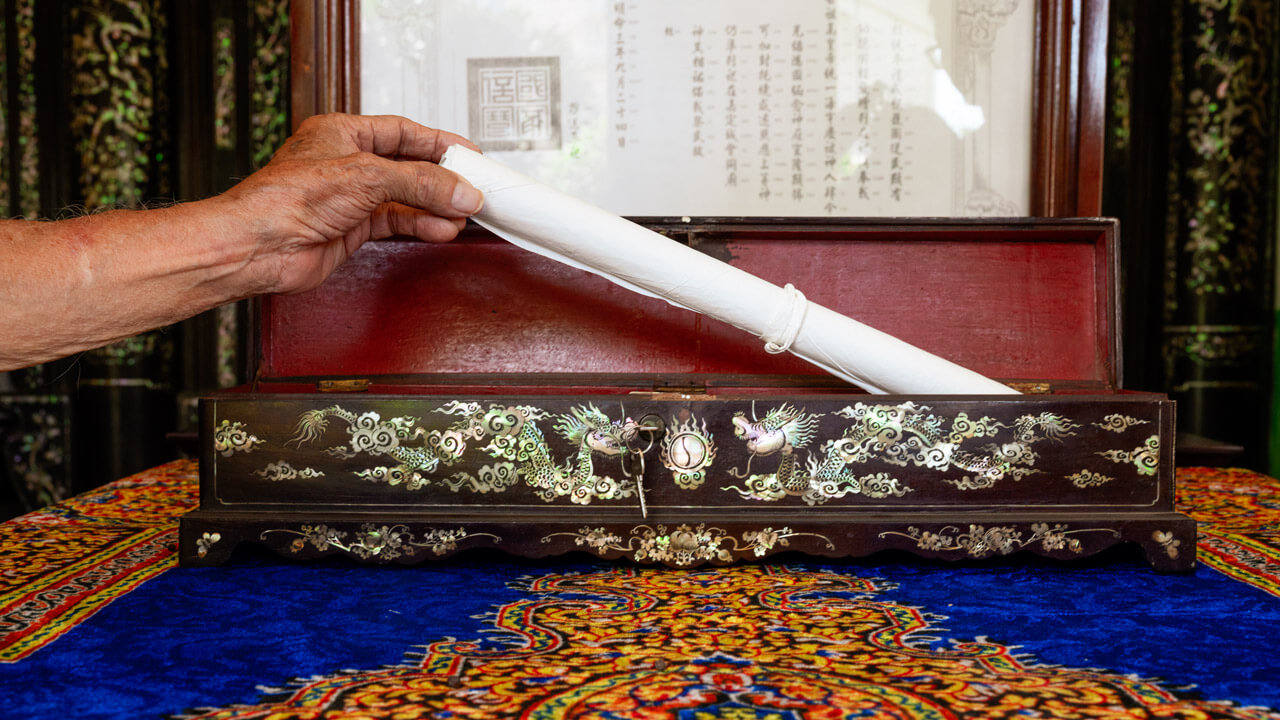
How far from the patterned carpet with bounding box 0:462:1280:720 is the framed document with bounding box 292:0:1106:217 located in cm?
75

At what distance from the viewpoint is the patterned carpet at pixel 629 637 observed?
0.68m

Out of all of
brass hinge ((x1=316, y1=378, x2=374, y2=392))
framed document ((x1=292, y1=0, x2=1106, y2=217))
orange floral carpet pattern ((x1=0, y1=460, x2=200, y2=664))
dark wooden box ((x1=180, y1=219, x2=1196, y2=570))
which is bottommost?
orange floral carpet pattern ((x1=0, y1=460, x2=200, y2=664))

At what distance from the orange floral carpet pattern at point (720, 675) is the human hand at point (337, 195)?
54cm

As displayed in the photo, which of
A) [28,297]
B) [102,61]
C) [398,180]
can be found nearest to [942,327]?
[398,180]

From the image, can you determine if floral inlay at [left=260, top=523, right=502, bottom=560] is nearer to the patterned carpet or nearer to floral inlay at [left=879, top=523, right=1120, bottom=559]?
the patterned carpet

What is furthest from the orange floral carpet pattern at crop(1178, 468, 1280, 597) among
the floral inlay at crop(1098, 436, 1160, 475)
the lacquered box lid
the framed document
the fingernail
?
the fingernail

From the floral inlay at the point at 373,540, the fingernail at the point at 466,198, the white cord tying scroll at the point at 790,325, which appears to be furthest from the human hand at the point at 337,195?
the white cord tying scroll at the point at 790,325

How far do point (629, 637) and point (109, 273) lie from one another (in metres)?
0.69

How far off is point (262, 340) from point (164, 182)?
40.4 inches

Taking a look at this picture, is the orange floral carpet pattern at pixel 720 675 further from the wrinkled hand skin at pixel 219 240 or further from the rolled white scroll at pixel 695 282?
the wrinkled hand skin at pixel 219 240

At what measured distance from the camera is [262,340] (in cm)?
141

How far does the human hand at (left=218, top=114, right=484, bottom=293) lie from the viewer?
1.03 metres

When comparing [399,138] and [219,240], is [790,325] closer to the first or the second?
[399,138]

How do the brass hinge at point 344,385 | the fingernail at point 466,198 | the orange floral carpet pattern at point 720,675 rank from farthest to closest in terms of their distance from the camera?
the brass hinge at point 344,385 → the fingernail at point 466,198 → the orange floral carpet pattern at point 720,675
